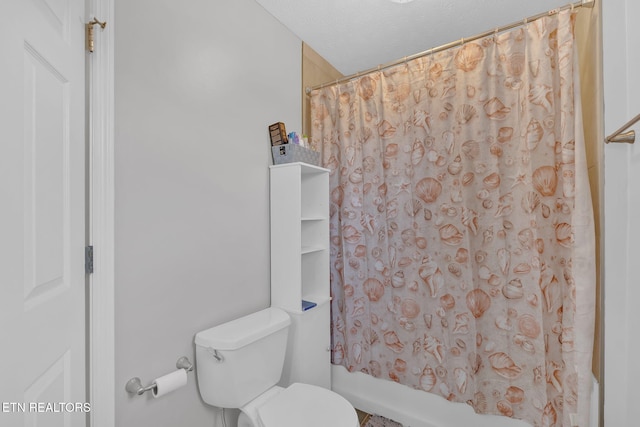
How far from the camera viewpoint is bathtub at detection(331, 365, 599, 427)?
1619 mm

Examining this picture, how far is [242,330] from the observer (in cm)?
134

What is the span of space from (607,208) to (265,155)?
157 cm

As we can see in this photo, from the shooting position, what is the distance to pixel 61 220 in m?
0.79

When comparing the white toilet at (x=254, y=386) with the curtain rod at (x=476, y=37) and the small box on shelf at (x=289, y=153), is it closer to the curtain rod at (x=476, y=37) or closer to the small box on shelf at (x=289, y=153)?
the small box on shelf at (x=289, y=153)

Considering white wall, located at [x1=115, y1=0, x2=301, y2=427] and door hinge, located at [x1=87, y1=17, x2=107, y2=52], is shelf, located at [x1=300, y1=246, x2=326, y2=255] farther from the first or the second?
Result: door hinge, located at [x1=87, y1=17, x2=107, y2=52]

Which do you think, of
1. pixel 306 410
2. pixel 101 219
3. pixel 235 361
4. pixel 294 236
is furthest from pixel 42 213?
pixel 306 410

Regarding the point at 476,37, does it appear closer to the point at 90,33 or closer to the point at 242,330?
the point at 90,33

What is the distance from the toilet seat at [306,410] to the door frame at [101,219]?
0.59 metres

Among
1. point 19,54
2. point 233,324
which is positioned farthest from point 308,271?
point 19,54

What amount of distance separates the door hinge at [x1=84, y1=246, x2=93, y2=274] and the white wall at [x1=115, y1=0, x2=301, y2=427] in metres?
0.08

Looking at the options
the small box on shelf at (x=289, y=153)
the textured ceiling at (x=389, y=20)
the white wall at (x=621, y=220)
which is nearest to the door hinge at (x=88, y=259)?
the small box on shelf at (x=289, y=153)

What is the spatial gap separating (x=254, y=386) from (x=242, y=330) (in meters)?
0.26

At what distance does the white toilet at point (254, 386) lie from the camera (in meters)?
1.22

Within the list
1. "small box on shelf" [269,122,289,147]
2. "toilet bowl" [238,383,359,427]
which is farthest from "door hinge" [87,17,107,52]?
"toilet bowl" [238,383,359,427]
